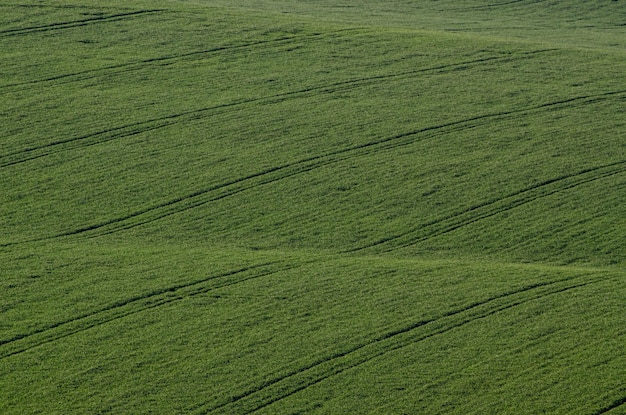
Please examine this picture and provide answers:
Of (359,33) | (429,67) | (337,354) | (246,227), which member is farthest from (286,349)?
(359,33)

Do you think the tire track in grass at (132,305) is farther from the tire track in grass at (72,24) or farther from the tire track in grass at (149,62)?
the tire track in grass at (72,24)

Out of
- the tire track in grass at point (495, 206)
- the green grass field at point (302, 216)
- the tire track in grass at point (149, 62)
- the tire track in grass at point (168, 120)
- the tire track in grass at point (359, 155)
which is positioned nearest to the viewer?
the green grass field at point (302, 216)

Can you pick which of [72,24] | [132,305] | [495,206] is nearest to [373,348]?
[132,305]

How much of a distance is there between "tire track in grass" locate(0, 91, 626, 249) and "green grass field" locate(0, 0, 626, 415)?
60 millimetres

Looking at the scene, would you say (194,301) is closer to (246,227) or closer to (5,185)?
(246,227)

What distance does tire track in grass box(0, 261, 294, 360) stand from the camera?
1267 centimetres

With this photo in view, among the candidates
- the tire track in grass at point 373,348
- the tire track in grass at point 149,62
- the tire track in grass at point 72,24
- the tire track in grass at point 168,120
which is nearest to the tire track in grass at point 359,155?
the tire track in grass at point 168,120

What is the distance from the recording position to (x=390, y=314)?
13.3 metres

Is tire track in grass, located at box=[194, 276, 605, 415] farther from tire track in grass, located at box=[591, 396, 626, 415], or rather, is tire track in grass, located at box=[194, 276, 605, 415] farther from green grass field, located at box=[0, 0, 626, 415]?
tire track in grass, located at box=[591, 396, 626, 415]

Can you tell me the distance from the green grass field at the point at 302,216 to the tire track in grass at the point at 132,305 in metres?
0.04

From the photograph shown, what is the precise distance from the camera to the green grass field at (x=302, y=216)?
11.8m

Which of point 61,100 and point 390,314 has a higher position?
point 61,100

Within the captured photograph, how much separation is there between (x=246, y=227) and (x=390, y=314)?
14.9 feet

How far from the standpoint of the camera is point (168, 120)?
71.7 feet
